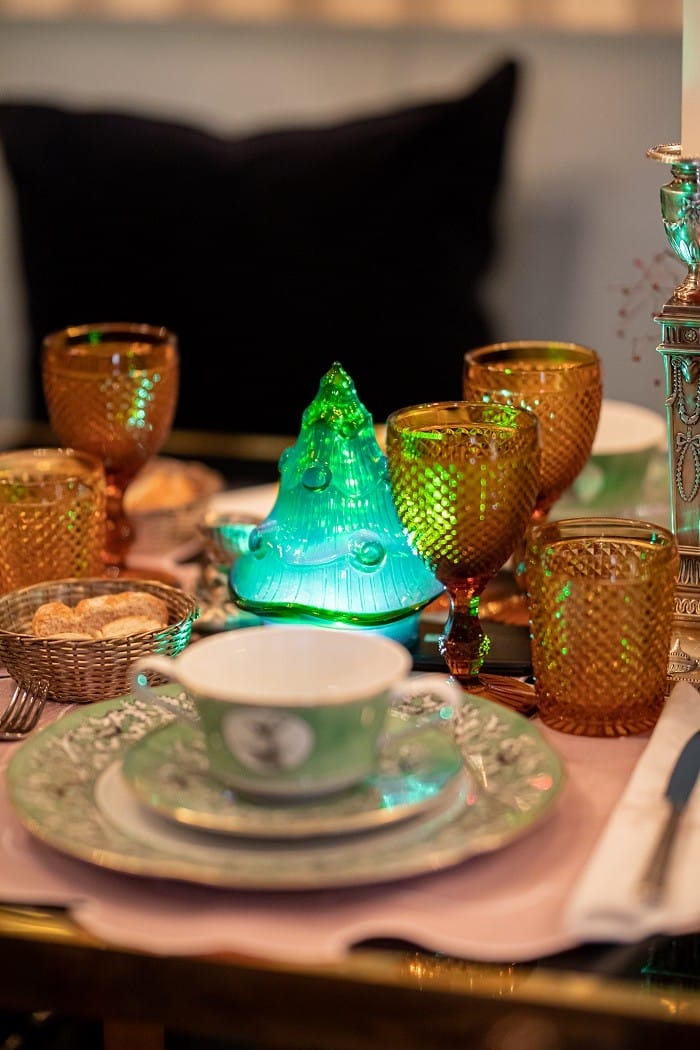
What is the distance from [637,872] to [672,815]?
6 cm

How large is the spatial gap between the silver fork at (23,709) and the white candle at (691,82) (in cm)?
46

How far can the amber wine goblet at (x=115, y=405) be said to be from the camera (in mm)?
1029

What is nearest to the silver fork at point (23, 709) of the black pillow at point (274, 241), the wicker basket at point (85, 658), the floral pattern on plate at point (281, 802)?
the wicker basket at point (85, 658)

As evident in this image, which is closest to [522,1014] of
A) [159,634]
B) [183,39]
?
[159,634]

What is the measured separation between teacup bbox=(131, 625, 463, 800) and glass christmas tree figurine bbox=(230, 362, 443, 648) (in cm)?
17

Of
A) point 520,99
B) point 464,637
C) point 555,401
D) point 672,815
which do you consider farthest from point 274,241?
point 672,815

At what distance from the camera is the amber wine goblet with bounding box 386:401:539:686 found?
78cm

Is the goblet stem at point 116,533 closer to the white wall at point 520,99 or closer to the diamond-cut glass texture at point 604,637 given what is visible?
the diamond-cut glass texture at point 604,637

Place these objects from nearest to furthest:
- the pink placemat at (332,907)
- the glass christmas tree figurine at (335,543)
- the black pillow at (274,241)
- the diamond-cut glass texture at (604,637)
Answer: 1. the pink placemat at (332,907)
2. the diamond-cut glass texture at (604,637)
3. the glass christmas tree figurine at (335,543)
4. the black pillow at (274,241)

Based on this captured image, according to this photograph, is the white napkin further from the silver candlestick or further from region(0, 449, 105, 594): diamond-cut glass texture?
region(0, 449, 105, 594): diamond-cut glass texture

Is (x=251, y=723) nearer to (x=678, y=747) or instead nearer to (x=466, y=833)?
(x=466, y=833)

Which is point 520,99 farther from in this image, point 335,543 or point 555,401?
point 335,543

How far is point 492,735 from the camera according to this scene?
2.30 feet

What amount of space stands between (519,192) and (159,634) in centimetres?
139
